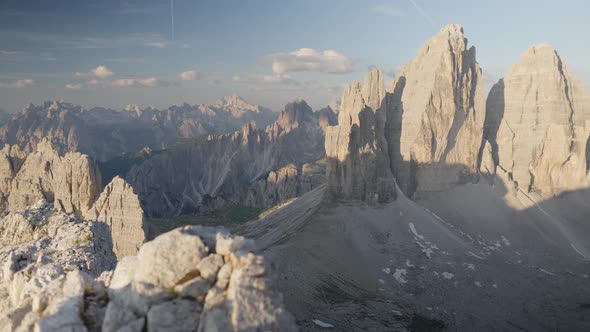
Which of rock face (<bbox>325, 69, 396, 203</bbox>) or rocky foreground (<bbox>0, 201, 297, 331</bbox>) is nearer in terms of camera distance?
rocky foreground (<bbox>0, 201, 297, 331</bbox>)

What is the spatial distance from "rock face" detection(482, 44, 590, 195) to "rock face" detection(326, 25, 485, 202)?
16305 mm

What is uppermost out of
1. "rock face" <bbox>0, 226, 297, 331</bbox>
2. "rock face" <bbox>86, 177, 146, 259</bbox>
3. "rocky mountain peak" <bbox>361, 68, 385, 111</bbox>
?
"rocky mountain peak" <bbox>361, 68, 385, 111</bbox>

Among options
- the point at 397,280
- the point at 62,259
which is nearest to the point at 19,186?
the point at 397,280

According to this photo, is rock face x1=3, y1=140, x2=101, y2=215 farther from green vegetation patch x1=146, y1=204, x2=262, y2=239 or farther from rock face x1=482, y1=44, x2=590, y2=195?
rock face x1=482, y1=44, x2=590, y2=195

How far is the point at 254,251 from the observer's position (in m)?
14.8

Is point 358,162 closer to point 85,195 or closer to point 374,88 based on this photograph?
point 374,88

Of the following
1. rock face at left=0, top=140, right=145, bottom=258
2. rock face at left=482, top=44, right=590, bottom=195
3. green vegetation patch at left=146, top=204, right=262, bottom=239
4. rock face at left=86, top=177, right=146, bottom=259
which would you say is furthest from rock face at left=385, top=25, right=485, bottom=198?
green vegetation patch at left=146, top=204, right=262, bottom=239

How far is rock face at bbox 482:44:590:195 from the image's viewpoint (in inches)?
4815

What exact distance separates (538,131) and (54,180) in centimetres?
12085

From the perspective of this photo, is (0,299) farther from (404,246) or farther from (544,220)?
(544,220)

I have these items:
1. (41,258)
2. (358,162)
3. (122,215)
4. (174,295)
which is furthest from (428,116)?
(174,295)

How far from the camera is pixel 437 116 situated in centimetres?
10300

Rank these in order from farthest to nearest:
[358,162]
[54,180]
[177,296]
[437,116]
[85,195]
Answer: [437,116]
[358,162]
[54,180]
[85,195]
[177,296]

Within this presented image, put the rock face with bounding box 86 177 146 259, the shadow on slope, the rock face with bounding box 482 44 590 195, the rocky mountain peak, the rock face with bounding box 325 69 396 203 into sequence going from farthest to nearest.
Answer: the rock face with bounding box 482 44 590 195 < the rocky mountain peak < the rock face with bounding box 325 69 396 203 < the rock face with bounding box 86 177 146 259 < the shadow on slope
